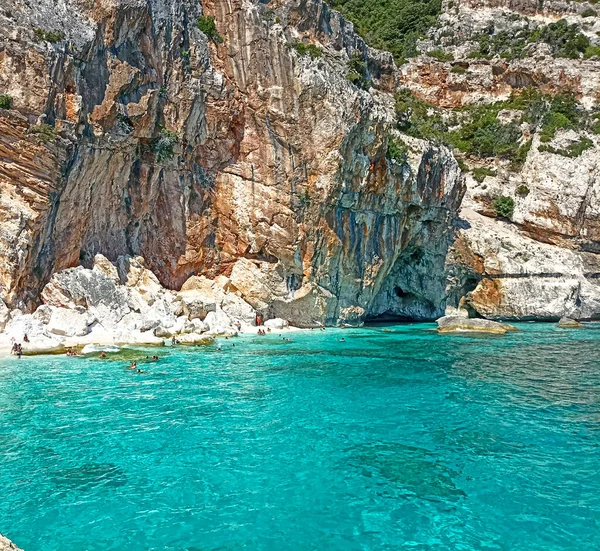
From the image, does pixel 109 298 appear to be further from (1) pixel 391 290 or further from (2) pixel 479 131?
(2) pixel 479 131

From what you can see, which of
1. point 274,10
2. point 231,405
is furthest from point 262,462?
point 274,10

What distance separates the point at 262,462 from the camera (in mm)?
9914

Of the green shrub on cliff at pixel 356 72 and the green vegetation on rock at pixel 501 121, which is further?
the green vegetation on rock at pixel 501 121

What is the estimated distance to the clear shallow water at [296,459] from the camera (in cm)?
736

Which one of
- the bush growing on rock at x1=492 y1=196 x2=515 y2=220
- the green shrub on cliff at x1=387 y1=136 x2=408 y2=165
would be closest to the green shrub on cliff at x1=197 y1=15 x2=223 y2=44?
the green shrub on cliff at x1=387 y1=136 x2=408 y2=165

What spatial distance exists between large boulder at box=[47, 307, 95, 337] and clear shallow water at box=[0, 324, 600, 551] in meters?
4.32

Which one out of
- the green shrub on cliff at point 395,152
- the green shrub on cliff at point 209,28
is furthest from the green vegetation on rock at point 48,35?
the green shrub on cliff at point 395,152

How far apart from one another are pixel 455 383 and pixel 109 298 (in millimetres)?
18287

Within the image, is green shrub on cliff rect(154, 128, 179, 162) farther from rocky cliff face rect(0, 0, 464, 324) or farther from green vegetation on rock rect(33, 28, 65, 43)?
green vegetation on rock rect(33, 28, 65, 43)

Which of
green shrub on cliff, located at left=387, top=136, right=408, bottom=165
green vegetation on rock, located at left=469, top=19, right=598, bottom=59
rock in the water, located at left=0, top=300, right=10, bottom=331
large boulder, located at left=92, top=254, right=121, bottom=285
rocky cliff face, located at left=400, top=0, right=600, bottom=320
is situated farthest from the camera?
green vegetation on rock, located at left=469, top=19, right=598, bottom=59

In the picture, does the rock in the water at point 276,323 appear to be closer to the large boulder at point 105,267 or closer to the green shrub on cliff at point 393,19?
the large boulder at point 105,267

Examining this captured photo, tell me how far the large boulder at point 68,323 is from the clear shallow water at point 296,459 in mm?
4319

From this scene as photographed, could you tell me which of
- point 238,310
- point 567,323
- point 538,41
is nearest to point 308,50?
point 238,310

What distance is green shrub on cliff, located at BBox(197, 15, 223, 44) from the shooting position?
34031 millimetres
